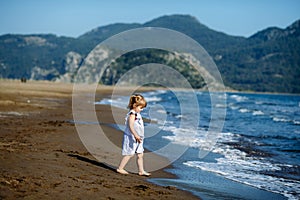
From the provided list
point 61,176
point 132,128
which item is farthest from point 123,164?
point 61,176

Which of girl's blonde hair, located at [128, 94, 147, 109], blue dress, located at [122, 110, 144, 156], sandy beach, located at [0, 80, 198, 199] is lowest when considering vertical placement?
sandy beach, located at [0, 80, 198, 199]

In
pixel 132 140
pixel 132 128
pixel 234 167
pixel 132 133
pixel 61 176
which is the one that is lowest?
pixel 234 167

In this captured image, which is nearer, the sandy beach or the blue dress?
the sandy beach

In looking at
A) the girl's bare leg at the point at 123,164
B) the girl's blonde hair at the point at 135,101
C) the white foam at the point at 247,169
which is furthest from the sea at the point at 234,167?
the girl's blonde hair at the point at 135,101

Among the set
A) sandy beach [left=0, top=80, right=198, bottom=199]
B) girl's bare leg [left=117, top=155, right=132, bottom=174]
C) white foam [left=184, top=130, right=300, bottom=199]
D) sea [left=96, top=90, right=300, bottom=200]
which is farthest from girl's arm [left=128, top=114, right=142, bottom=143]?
white foam [left=184, top=130, right=300, bottom=199]

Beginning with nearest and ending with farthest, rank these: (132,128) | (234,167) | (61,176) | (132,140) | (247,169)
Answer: (61,176), (132,128), (132,140), (247,169), (234,167)

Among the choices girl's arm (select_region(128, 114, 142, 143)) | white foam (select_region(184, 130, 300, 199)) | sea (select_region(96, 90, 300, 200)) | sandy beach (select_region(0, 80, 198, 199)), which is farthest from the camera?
white foam (select_region(184, 130, 300, 199))

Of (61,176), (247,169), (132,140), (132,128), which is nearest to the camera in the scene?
(61,176)

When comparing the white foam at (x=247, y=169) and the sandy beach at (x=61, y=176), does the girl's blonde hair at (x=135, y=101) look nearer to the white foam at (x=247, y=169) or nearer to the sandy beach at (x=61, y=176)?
the sandy beach at (x=61, y=176)

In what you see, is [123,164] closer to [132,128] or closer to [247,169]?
[132,128]

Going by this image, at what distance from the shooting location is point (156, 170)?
388 inches

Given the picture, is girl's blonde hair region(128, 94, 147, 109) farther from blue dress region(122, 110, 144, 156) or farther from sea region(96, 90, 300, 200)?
sea region(96, 90, 300, 200)

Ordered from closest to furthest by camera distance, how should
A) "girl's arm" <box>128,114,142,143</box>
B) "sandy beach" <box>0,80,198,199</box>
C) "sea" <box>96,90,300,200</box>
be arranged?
"sandy beach" <box>0,80,198,199</box> → "sea" <box>96,90,300,200</box> → "girl's arm" <box>128,114,142,143</box>

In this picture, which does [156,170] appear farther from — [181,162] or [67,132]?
[67,132]
